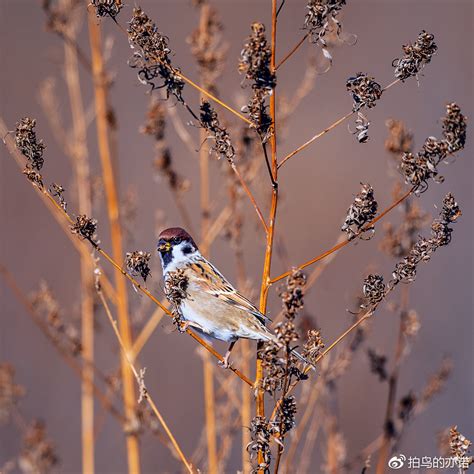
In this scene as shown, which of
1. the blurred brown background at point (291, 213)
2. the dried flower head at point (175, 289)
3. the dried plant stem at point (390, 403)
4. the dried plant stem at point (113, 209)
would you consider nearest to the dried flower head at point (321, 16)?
the dried flower head at point (175, 289)

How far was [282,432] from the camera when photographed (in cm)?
187

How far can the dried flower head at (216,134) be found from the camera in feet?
6.67

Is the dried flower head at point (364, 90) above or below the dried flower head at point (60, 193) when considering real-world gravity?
above

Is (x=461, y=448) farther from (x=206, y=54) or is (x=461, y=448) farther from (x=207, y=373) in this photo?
(x=206, y=54)

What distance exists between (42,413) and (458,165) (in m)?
4.88

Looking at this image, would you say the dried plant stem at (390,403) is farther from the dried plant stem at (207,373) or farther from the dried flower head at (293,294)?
the dried flower head at (293,294)

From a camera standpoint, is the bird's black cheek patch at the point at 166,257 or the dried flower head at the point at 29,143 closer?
the dried flower head at the point at 29,143

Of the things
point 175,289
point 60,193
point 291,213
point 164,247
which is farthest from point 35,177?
point 291,213

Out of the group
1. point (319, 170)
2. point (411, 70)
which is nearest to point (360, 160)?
point (319, 170)

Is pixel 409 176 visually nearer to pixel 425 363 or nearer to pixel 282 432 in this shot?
pixel 282 432

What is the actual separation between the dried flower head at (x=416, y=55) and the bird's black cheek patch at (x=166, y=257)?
121 centimetres

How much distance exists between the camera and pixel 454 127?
1863 mm

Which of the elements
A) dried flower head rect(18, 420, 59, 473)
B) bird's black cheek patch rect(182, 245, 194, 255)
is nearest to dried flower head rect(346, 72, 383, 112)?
bird's black cheek patch rect(182, 245, 194, 255)

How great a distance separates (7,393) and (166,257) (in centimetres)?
108
